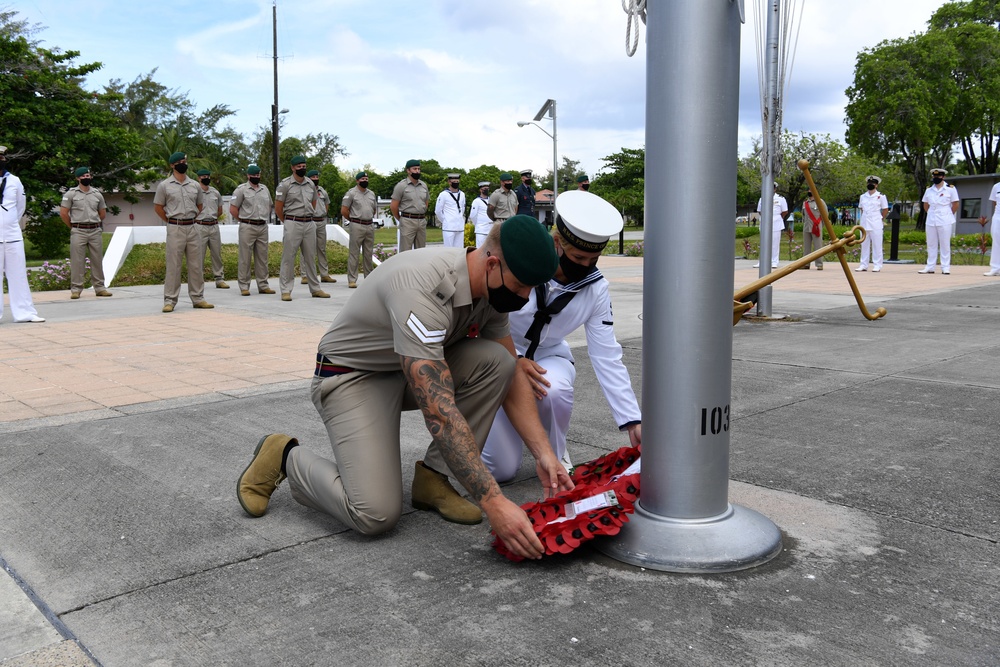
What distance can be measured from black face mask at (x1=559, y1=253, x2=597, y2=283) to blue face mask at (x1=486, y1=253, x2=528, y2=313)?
0.59 m

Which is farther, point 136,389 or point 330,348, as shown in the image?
point 136,389

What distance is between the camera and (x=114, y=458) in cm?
413

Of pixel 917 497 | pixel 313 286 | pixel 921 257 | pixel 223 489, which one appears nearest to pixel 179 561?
pixel 223 489

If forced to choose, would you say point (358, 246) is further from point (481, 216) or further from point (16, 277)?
point (16, 277)

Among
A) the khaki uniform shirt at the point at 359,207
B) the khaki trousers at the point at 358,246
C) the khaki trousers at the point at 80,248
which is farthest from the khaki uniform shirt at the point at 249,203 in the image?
the khaki trousers at the point at 80,248

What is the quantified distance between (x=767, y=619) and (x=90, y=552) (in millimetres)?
2225

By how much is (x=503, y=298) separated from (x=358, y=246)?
1287 cm

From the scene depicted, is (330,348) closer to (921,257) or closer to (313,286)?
(313,286)

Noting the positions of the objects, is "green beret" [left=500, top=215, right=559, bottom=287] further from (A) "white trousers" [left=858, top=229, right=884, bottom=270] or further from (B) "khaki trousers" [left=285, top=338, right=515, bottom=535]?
(A) "white trousers" [left=858, top=229, right=884, bottom=270]

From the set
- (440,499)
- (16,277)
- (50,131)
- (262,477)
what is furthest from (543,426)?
(50,131)

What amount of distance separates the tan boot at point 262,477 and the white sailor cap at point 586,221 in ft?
4.64

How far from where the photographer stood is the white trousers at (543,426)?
368 cm

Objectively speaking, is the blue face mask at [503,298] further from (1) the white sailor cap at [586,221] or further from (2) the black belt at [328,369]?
(2) the black belt at [328,369]

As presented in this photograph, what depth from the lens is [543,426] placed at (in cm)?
374
